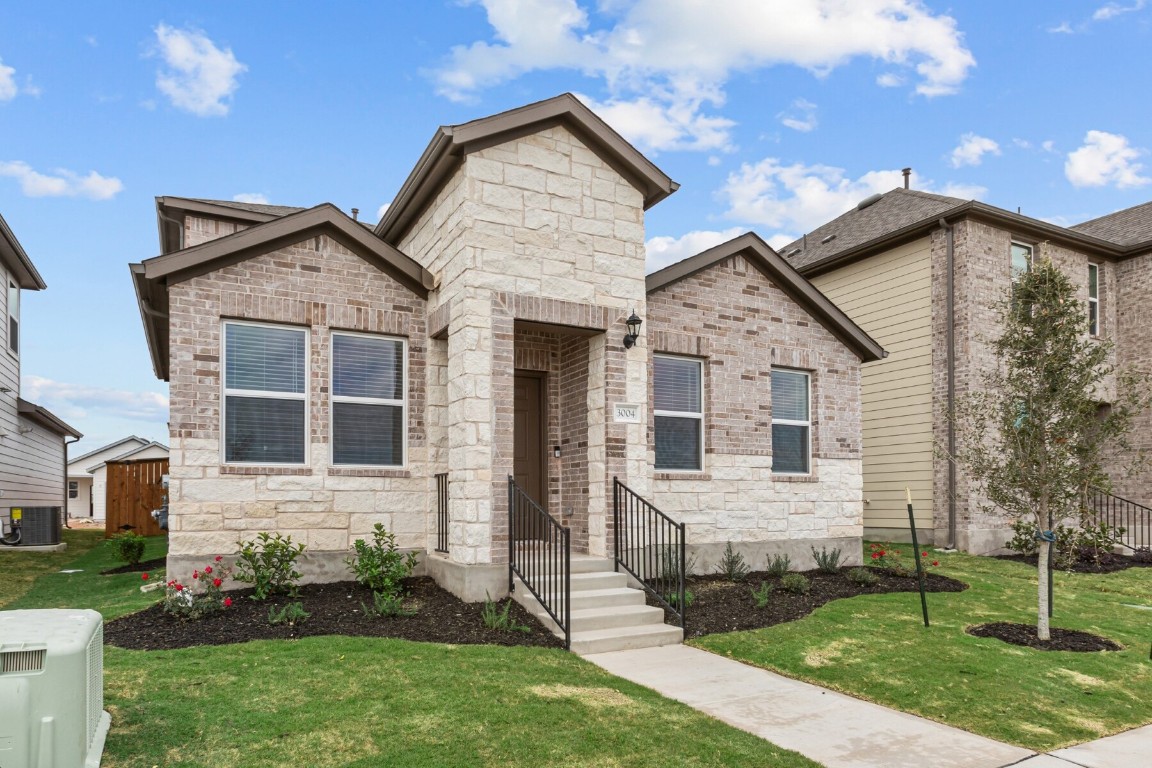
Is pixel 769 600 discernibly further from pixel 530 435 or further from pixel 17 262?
pixel 17 262

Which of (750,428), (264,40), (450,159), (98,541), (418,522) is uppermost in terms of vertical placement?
(264,40)

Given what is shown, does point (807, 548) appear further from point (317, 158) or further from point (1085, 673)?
point (317, 158)

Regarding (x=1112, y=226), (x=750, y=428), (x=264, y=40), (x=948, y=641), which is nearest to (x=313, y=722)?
(x=948, y=641)

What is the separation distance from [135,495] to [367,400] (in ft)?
42.5

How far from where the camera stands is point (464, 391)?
8164 mm

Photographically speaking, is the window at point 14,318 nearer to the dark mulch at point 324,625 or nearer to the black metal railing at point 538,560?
the dark mulch at point 324,625

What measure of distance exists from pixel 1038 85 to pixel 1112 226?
25.9ft

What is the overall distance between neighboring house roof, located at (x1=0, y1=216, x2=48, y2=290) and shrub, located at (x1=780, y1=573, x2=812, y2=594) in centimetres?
1482

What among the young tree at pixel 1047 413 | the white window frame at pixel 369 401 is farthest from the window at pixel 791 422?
the white window frame at pixel 369 401

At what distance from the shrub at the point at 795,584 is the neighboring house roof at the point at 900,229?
26.2ft

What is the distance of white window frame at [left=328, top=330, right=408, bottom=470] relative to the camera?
8719 mm

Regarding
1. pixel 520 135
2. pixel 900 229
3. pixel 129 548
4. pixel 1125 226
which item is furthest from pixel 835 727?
pixel 1125 226

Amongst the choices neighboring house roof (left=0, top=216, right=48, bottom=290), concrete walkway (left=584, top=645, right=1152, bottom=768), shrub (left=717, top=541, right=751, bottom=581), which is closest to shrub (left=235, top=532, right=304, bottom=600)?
concrete walkway (left=584, top=645, right=1152, bottom=768)

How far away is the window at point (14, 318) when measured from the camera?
53.9 ft
